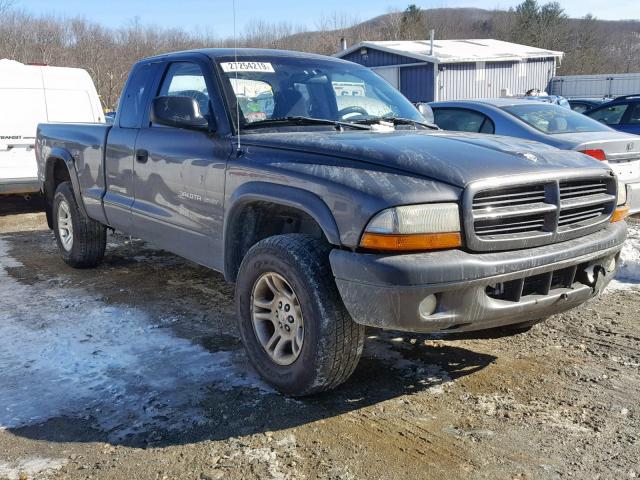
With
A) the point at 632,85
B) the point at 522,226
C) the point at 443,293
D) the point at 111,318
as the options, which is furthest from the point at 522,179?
the point at 632,85

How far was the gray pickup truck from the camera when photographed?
118 inches

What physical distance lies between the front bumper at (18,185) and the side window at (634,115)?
9418 millimetres

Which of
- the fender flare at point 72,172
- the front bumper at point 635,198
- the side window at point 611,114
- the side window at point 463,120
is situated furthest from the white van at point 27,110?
the side window at point 611,114

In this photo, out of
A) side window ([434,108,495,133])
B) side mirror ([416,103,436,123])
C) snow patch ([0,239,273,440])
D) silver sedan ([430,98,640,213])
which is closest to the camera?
snow patch ([0,239,273,440])

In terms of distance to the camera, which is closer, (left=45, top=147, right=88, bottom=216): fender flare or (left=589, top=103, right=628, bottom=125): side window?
(left=45, top=147, right=88, bottom=216): fender flare

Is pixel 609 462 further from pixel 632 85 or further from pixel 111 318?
pixel 632 85

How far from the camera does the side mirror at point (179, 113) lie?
4039 mm

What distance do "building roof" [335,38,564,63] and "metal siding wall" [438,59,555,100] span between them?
427 millimetres

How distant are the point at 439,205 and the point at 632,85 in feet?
123

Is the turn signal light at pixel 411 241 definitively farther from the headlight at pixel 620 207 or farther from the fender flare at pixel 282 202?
the headlight at pixel 620 207

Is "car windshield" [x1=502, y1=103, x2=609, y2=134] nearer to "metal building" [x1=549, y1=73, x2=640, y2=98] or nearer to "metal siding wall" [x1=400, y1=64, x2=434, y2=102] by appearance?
"metal siding wall" [x1=400, y1=64, x2=434, y2=102]

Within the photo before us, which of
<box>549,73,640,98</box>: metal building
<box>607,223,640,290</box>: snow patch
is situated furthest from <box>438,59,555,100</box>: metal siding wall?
<box>607,223,640,290</box>: snow patch

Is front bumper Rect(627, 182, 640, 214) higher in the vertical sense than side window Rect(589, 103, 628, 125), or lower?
lower

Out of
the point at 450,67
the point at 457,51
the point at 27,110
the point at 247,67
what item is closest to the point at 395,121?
the point at 247,67
